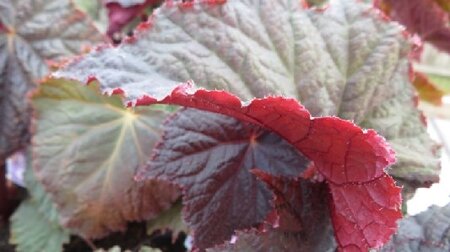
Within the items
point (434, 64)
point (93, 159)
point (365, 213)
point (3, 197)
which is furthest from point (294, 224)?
point (434, 64)

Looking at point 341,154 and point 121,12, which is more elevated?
point 341,154

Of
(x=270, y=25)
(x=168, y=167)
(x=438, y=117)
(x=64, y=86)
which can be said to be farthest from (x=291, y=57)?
(x=438, y=117)

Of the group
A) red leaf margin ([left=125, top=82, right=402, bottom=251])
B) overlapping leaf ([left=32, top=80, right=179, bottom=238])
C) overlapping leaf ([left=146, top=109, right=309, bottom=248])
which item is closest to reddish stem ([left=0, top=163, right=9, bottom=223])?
overlapping leaf ([left=32, top=80, right=179, bottom=238])

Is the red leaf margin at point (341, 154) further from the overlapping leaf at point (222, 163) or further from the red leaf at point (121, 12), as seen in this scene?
the red leaf at point (121, 12)

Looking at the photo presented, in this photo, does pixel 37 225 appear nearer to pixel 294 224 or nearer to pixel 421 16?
pixel 294 224

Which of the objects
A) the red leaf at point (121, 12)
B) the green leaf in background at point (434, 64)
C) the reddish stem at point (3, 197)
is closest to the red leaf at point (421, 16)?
the red leaf at point (121, 12)
